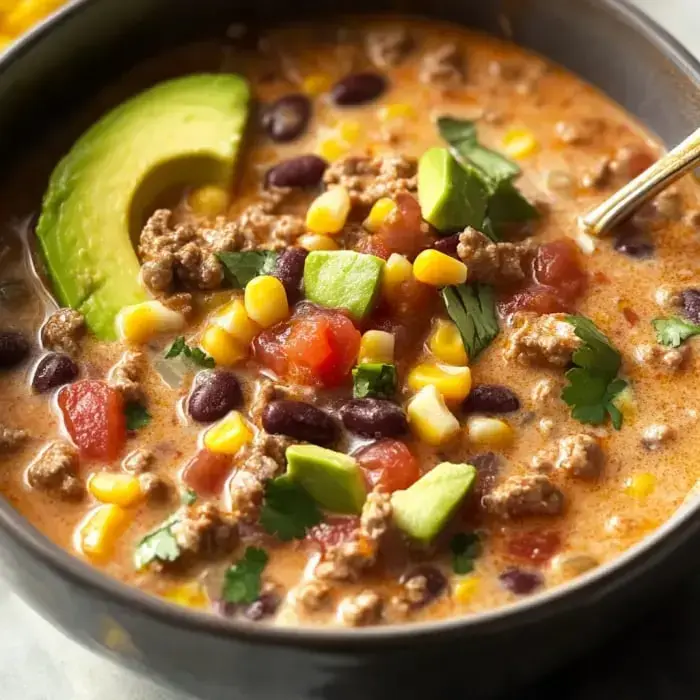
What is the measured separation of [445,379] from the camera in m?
2.91

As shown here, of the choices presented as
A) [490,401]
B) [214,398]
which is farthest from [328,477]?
[490,401]

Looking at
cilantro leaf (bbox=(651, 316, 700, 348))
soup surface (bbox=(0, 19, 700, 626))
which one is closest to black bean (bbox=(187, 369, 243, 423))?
soup surface (bbox=(0, 19, 700, 626))

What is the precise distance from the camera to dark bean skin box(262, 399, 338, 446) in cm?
274

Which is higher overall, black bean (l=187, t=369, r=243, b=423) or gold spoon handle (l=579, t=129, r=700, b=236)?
gold spoon handle (l=579, t=129, r=700, b=236)

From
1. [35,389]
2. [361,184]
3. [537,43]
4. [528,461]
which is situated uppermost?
[537,43]

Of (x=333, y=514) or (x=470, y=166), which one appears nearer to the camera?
(x=333, y=514)

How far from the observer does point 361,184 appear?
3.42 m

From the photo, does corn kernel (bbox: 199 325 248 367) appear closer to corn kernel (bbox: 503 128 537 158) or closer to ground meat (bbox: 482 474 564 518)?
ground meat (bbox: 482 474 564 518)

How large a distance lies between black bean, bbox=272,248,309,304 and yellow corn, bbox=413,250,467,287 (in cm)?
32

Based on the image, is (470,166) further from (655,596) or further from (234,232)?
(655,596)

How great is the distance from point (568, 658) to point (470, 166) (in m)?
1.60

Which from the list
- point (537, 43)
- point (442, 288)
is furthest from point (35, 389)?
point (537, 43)

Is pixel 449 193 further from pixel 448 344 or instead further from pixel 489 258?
pixel 448 344

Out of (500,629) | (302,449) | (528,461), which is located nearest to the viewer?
(500,629)
